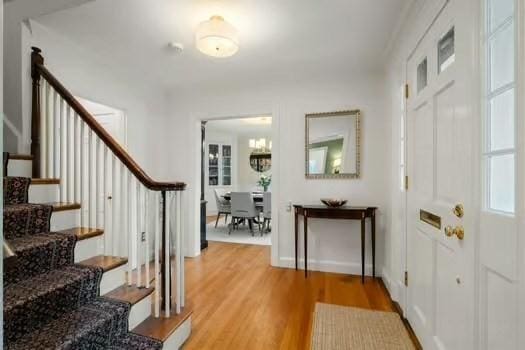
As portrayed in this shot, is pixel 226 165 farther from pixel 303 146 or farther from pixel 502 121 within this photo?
pixel 502 121

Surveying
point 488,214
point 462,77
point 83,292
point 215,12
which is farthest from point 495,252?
point 215,12

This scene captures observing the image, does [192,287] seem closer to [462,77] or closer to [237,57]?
[237,57]

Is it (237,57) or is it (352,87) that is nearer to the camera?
(237,57)

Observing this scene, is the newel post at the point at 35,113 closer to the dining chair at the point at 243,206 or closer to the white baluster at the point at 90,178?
the white baluster at the point at 90,178

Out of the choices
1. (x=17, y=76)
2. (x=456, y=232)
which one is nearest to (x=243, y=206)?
(x=17, y=76)

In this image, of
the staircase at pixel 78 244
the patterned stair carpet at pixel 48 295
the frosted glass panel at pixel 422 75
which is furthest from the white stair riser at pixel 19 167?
the frosted glass panel at pixel 422 75

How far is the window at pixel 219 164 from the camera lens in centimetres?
757

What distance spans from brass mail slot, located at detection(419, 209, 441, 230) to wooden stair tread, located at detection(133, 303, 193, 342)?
5.80ft

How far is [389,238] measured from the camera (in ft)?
9.12

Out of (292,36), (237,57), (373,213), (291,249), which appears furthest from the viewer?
(291,249)

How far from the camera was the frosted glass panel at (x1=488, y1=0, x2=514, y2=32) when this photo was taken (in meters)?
0.95

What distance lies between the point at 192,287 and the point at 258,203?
9.35 feet

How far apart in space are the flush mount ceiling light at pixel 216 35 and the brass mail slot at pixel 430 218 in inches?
73.4

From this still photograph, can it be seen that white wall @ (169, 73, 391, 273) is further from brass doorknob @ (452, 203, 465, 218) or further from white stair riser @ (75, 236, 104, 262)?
white stair riser @ (75, 236, 104, 262)
